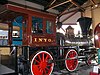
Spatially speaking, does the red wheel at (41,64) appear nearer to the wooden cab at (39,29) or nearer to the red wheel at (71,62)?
the wooden cab at (39,29)

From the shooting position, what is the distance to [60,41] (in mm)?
4824

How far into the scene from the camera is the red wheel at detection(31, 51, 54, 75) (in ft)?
12.1

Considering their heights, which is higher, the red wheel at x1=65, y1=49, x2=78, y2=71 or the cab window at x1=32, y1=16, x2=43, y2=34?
the cab window at x1=32, y1=16, x2=43, y2=34

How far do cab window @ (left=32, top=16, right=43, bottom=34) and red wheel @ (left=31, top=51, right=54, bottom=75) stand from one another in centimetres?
64

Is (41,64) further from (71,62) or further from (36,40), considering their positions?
(71,62)

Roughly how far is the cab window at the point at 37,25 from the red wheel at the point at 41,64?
0.64m

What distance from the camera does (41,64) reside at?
12.6 ft

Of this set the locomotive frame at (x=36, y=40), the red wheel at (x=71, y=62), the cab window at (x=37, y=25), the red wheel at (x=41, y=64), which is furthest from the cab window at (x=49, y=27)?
the red wheel at (x=71, y=62)

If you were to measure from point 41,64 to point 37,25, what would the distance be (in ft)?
3.79

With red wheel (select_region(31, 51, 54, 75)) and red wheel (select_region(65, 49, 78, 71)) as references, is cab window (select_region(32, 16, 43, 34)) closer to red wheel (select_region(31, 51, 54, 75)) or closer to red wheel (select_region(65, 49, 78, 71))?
red wheel (select_region(31, 51, 54, 75))

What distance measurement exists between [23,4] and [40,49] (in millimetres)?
5417

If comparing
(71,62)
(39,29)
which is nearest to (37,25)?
(39,29)

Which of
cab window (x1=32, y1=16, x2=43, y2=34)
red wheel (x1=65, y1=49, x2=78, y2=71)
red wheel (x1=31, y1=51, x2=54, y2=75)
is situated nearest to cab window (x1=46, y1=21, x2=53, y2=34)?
cab window (x1=32, y1=16, x2=43, y2=34)

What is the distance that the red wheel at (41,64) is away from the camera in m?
3.68
